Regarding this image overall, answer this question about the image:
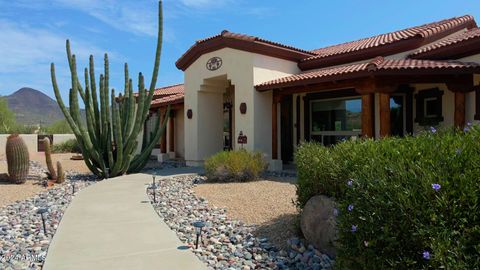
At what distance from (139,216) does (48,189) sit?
16.3 feet

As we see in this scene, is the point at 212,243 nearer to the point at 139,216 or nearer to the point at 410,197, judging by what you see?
the point at 139,216

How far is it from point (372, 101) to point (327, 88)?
1.54m

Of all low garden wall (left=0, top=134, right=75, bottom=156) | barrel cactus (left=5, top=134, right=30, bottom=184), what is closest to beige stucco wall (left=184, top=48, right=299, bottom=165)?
barrel cactus (left=5, top=134, right=30, bottom=184)

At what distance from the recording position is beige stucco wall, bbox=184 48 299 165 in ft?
45.0

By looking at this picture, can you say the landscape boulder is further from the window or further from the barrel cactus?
the barrel cactus

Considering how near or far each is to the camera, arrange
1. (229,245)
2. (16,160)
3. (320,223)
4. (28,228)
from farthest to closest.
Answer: (16,160), (28,228), (229,245), (320,223)

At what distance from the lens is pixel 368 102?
35.6 ft

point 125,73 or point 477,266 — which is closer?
point 477,266

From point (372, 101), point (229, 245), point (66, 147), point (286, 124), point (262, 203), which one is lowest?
point (229, 245)

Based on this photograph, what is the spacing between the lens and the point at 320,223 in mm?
4828

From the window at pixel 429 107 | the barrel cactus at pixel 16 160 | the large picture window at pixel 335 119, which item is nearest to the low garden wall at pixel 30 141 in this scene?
the barrel cactus at pixel 16 160

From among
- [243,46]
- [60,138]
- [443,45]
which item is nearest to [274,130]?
[243,46]

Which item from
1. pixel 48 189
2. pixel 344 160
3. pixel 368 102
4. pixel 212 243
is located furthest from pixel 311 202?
pixel 48 189

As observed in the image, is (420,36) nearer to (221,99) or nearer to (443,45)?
(443,45)
